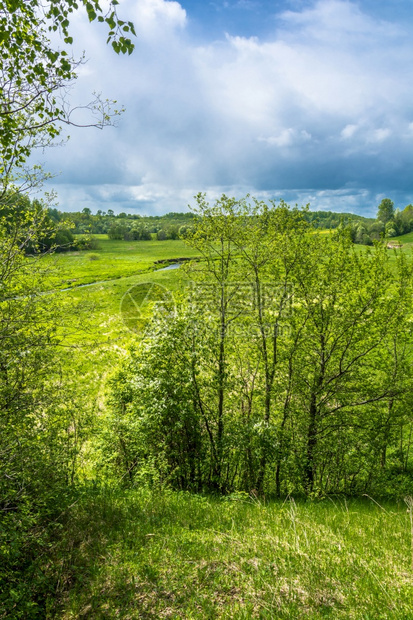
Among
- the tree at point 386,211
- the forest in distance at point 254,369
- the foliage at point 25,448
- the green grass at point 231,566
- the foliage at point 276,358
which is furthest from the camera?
the tree at point 386,211

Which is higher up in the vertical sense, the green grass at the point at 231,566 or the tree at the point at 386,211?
the tree at the point at 386,211

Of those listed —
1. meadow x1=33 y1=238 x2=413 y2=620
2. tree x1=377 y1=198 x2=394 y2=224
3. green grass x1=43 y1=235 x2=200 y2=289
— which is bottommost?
meadow x1=33 y1=238 x2=413 y2=620

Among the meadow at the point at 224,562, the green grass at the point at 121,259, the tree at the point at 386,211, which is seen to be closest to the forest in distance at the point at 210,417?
the meadow at the point at 224,562

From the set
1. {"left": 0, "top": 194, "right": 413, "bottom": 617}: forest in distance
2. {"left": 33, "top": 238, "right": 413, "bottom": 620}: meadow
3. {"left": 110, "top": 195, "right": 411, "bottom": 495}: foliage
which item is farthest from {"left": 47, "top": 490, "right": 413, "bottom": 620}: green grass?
{"left": 110, "top": 195, "right": 411, "bottom": 495}: foliage

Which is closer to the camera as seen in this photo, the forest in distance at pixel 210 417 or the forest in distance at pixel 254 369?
the forest in distance at pixel 210 417

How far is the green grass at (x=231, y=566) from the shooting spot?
416 centimetres

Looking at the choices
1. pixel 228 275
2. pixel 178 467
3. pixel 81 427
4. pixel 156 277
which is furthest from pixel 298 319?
pixel 156 277

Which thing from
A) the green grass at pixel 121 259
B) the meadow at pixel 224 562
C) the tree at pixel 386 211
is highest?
the tree at pixel 386 211

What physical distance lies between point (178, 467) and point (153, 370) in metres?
3.23

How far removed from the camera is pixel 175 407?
10.2m

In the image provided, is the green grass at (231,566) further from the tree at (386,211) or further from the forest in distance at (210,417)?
the tree at (386,211)

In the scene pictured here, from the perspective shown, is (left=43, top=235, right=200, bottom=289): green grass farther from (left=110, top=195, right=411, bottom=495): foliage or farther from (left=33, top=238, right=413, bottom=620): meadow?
(left=33, top=238, right=413, bottom=620): meadow

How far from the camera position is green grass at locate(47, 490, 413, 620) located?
164 inches

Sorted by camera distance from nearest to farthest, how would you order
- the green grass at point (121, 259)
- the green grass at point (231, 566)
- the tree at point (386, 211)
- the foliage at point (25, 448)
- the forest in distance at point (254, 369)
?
the green grass at point (231, 566)
the foliage at point (25, 448)
the forest in distance at point (254, 369)
the green grass at point (121, 259)
the tree at point (386, 211)
